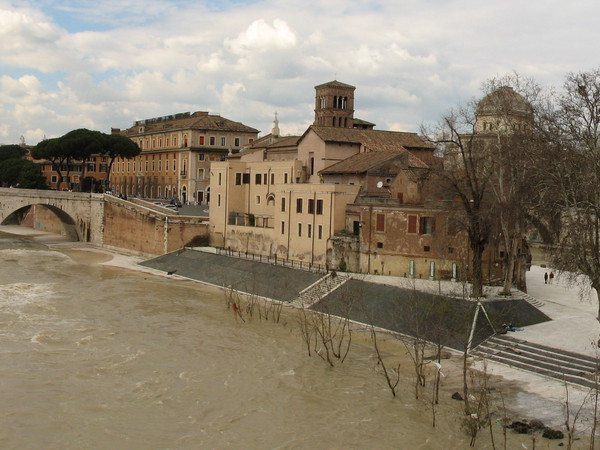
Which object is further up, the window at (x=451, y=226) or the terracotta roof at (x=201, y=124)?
the terracotta roof at (x=201, y=124)

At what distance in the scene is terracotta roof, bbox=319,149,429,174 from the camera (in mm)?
46397

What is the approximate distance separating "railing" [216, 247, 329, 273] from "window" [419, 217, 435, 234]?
6409 mm

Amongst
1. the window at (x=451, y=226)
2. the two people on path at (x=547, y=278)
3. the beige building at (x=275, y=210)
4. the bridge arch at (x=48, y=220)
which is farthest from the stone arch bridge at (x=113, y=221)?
the two people on path at (x=547, y=278)

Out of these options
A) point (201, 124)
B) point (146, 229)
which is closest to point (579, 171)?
point (146, 229)

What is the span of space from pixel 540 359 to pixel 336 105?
48.9 m

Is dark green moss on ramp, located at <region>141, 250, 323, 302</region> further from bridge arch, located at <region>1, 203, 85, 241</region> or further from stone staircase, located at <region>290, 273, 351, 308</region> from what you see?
bridge arch, located at <region>1, 203, 85, 241</region>

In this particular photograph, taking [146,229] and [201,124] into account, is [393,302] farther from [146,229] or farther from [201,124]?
[201,124]

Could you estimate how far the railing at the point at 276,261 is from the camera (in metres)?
43.5

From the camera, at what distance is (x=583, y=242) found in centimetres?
2733

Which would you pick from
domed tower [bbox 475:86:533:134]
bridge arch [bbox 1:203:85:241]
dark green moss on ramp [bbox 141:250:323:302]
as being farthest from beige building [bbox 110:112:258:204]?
domed tower [bbox 475:86:533:134]

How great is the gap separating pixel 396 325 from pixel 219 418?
42.9 ft

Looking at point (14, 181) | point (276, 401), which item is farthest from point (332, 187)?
point (14, 181)

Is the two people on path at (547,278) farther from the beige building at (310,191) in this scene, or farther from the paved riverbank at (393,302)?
the beige building at (310,191)

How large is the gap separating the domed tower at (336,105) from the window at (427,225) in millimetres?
33361
